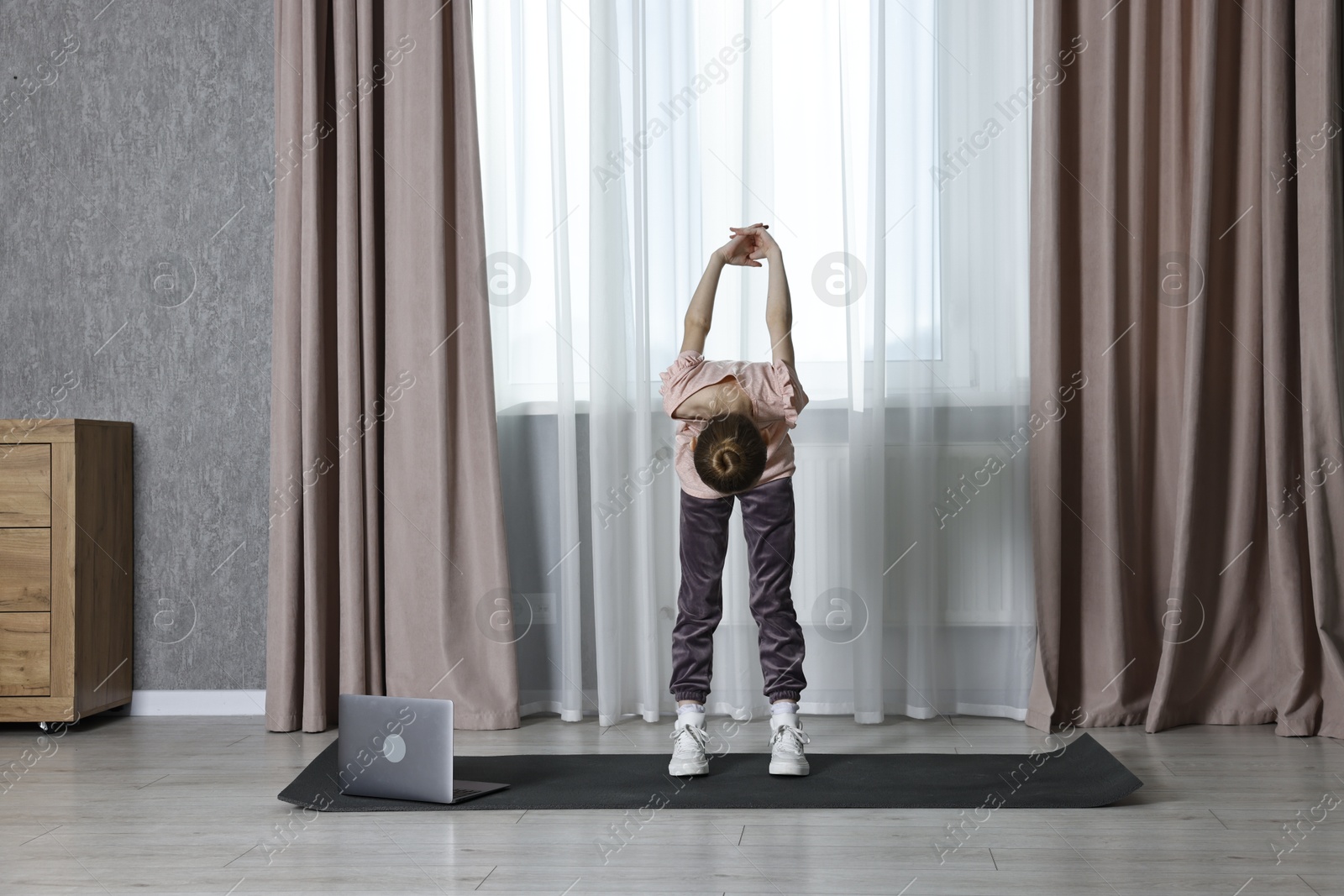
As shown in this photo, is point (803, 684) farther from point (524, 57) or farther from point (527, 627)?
point (524, 57)

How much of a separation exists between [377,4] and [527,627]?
170cm

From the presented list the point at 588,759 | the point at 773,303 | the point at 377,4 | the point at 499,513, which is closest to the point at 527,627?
the point at 499,513

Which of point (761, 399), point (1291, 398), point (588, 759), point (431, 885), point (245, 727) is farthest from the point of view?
point (245, 727)

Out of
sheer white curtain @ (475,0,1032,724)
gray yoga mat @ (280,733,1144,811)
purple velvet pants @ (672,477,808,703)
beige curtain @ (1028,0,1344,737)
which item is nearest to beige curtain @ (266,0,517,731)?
sheer white curtain @ (475,0,1032,724)

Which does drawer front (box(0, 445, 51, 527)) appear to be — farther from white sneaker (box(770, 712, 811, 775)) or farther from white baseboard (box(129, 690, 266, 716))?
white sneaker (box(770, 712, 811, 775))

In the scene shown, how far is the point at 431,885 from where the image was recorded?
1.61 meters

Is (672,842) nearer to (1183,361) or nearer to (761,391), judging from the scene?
→ (761,391)

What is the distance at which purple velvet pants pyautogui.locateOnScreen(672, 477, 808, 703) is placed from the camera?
2309mm

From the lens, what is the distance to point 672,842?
5.97 feet

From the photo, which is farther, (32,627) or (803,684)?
(32,627)

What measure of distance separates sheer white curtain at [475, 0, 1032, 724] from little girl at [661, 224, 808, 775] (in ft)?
1.59

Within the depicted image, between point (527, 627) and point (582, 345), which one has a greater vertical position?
point (582, 345)

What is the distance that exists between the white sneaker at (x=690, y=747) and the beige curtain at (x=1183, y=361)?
936mm

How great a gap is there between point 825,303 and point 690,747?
1.22 metres
